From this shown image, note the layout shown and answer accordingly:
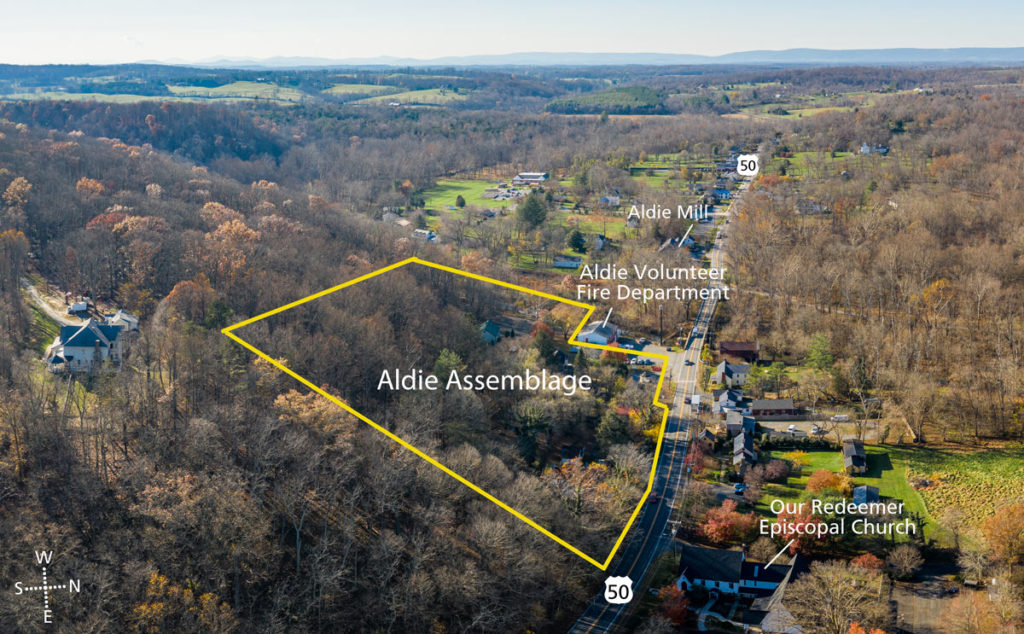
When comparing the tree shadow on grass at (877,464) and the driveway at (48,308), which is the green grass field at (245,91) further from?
the tree shadow on grass at (877,464)

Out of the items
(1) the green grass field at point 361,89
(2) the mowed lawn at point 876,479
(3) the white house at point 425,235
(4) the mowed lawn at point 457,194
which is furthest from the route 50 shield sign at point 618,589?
(1) the green grass field at point 361,89

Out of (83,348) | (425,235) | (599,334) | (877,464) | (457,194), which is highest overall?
(457,194)

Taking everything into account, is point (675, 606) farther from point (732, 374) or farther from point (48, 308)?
point (48, 308)

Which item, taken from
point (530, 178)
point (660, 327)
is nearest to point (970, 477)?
point (660, 327)

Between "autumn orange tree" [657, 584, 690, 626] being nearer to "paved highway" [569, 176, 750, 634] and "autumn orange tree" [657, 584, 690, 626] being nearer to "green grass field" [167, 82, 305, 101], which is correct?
"paved highway" [569, 176, 750, 634]

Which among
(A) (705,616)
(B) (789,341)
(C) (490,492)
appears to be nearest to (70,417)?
(C) (490,492)
